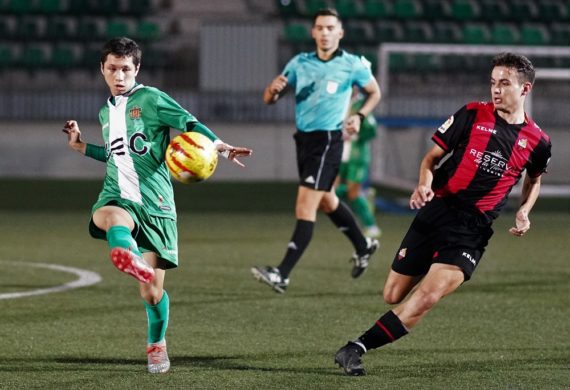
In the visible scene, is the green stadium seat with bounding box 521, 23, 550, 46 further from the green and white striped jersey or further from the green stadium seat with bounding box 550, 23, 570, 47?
the green and white striped jersey

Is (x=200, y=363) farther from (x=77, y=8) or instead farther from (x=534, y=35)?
(x=534, y=35)

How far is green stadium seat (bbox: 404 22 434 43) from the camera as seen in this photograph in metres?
25.8

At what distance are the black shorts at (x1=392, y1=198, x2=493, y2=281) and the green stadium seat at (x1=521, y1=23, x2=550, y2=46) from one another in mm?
20645

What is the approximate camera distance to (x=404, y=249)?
5938 millimetres

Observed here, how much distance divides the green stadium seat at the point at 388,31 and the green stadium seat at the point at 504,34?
214 centimetres

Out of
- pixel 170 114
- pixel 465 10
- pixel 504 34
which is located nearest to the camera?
pixel 170 114

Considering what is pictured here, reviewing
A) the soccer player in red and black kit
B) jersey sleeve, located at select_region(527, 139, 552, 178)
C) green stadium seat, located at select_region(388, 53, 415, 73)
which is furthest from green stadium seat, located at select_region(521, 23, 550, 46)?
the soccer player in red and black kit

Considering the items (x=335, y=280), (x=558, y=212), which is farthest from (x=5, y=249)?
(x=558, y=212)

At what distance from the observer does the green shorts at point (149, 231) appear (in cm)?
582

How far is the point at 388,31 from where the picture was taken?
25.9 m

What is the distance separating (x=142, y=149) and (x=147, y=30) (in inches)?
780

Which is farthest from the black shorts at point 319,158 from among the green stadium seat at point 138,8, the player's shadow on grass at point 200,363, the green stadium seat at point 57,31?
the green stadium seat at point 138,8

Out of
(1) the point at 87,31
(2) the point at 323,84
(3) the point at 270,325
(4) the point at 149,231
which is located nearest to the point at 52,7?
(1) the point at 87,31

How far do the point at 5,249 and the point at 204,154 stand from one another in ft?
20.3
